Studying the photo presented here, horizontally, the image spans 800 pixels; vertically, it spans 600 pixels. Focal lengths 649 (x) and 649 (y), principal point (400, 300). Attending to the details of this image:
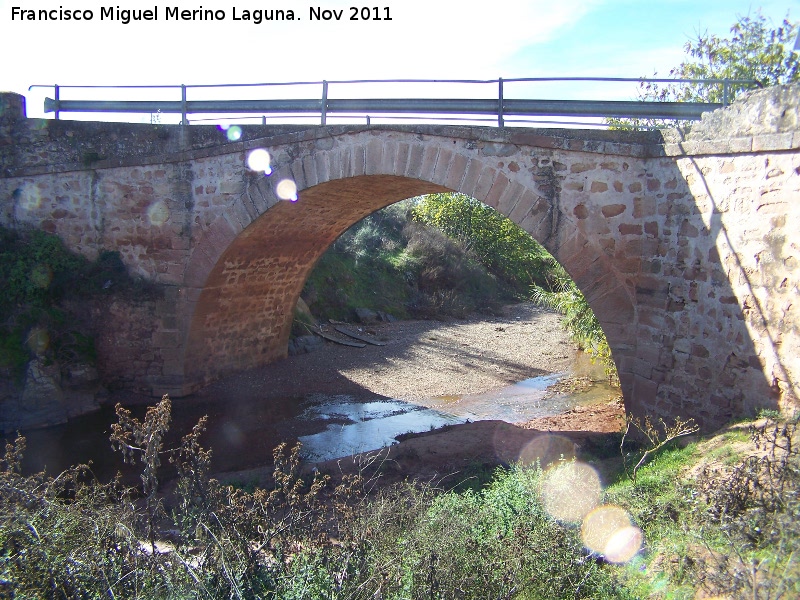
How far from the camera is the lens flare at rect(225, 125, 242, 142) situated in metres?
8.91

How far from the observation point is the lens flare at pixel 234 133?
29.2 feet

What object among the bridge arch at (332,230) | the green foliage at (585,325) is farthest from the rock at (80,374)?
the green foliage at (585,325)

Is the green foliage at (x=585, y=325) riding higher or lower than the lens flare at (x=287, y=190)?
lower

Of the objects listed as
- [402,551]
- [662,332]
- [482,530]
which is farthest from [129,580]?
[662,332]

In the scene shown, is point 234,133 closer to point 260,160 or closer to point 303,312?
point 260,160

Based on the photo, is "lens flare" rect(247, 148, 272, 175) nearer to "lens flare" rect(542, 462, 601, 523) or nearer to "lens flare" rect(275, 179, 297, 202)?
"lens flare" rect(275, 179, 297, 202)

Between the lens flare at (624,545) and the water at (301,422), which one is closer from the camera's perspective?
the lens flare at (624,545)

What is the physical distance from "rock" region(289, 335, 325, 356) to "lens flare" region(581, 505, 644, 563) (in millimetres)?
9056

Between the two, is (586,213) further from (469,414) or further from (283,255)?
(283,255)

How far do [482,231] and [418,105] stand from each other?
50.7 feet

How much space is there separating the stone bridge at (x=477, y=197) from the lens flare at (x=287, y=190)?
88mm

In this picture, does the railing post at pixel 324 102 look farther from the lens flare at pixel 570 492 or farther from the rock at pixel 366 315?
the rock at pixel 366 315

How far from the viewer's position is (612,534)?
392 centimetres

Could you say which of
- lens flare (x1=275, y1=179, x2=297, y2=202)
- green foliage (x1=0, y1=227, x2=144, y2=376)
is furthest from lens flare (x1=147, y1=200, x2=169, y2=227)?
lens flare (x1=275, y1=179, x2=297, y2=202)
